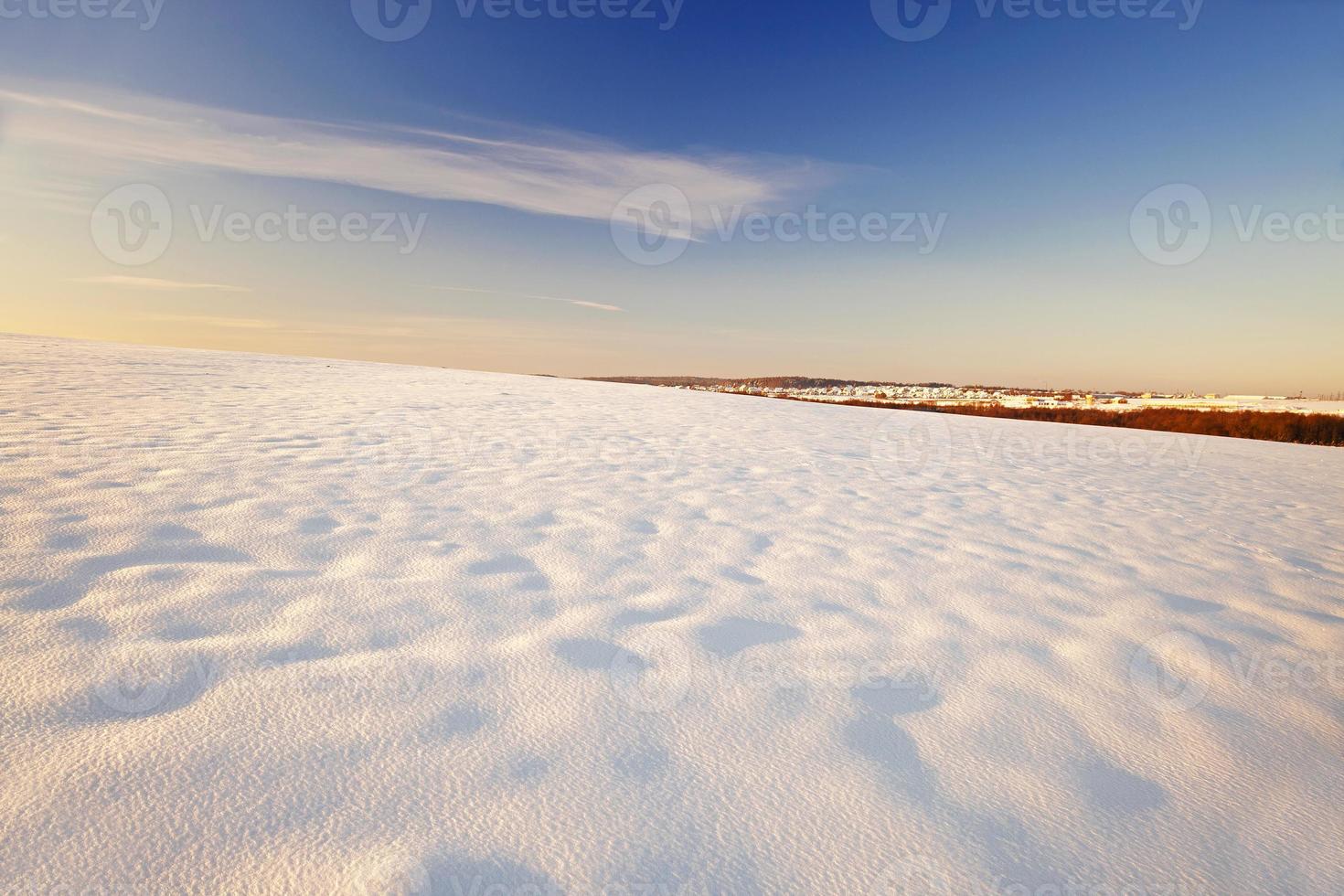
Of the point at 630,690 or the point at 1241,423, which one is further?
→ the point at 1241,423

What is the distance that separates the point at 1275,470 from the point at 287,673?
12.1 meters

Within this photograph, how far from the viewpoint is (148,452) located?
4.83 m

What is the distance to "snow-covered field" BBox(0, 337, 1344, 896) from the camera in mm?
1447

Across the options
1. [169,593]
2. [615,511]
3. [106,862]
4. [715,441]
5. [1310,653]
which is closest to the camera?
[106,862]

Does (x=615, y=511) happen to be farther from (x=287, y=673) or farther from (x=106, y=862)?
(x=106, y=862)

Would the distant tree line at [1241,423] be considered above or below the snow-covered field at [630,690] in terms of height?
above

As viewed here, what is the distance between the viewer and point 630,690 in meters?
2.10

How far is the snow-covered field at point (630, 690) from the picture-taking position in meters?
1.45

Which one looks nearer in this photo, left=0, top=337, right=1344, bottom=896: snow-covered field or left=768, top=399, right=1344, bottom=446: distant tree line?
left=0, top=337, right=1344, bottom=896: snow-covered field

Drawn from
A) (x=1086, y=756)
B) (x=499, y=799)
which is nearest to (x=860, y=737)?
(x=1086, y=756)

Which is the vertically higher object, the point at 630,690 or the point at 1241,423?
the point at 1241,423

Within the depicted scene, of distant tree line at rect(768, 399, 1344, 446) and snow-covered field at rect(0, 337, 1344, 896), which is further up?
distant tree line at rect(768, 399, 1344, 446)

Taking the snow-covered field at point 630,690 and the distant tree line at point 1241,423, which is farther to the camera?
the distant tree line at point 1241,423

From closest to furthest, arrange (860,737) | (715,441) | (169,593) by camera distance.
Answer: (860,737), (169,593), (715,441)
